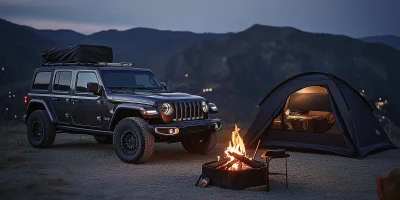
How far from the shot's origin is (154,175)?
29.6ft

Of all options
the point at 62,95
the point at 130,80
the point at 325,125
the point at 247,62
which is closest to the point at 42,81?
the point at 62,95

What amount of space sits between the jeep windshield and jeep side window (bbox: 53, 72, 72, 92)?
4.00ft

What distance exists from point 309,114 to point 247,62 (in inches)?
2926

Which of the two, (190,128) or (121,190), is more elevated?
(190,128)

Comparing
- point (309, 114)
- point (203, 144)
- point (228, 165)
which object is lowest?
point (203, 144)

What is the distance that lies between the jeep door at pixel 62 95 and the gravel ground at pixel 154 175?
940 mm

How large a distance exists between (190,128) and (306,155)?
3248 mm

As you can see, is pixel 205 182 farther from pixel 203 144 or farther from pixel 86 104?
pixel 86 104

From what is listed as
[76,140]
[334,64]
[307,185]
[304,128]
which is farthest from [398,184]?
[334,64]

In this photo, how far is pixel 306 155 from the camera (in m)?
11.7

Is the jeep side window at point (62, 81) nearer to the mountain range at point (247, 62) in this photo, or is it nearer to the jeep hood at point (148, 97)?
the jeep hood at point (148, 97)

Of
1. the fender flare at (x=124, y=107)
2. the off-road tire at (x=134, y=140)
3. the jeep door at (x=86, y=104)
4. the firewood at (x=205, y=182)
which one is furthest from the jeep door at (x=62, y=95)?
the firewood at (x=205, y=182)

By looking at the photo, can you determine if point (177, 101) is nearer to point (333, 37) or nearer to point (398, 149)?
point (398, 149)

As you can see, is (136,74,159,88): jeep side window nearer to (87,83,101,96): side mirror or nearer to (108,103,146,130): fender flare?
(87,83,101,96): side mirror
